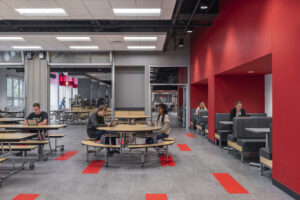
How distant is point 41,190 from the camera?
11.3 ft

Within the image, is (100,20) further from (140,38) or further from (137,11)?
(140,38)

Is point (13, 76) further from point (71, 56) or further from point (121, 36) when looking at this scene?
point (121, 36)

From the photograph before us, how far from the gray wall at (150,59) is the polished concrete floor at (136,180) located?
6.31 metres

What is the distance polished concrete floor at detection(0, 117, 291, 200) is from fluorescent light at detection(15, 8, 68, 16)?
372 centimetres

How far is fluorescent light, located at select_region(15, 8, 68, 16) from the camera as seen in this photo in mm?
5902

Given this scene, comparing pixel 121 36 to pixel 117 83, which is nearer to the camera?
pixel 121 36

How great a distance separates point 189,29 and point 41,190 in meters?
6.28

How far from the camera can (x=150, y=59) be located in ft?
A: 36.3

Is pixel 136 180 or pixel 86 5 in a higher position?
pixel 86 5

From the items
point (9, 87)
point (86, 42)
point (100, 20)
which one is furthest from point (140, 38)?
point (9, 87)

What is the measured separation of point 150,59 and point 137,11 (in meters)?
5.01

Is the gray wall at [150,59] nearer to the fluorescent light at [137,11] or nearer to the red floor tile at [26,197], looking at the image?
the fluorescent light at [137,11]

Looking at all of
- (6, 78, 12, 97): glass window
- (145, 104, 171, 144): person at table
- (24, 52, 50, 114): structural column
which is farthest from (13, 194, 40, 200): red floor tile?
(6, 78, 12, 97): glass window

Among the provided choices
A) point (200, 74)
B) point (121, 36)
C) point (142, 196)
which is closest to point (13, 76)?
point (121, 36)
